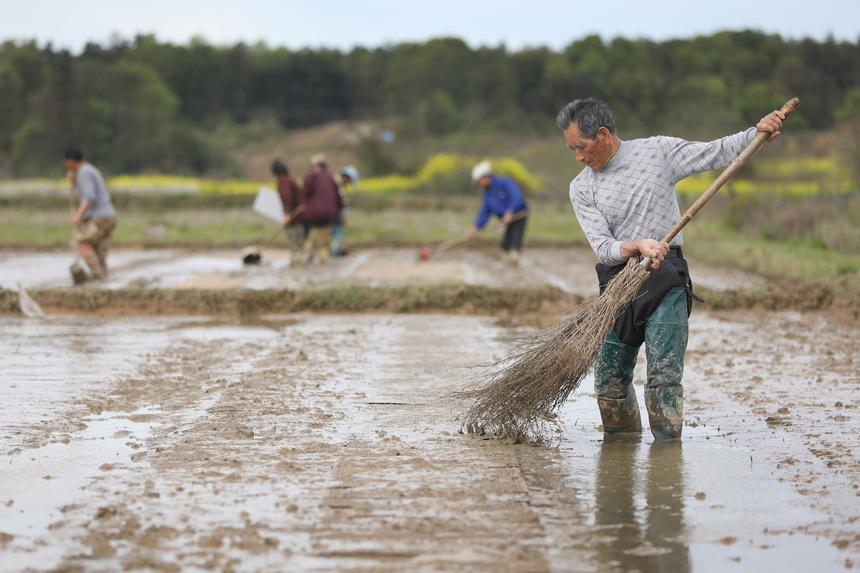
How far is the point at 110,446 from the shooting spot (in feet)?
20.6

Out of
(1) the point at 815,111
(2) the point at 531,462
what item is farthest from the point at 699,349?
(1) the point at 815,111

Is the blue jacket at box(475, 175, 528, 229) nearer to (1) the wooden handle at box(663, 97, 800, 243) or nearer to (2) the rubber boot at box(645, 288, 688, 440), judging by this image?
(2) the rubber boot at box(645, 288, 688, 440)

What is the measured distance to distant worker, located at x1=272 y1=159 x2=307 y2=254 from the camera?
19.9m

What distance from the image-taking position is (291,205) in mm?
20125

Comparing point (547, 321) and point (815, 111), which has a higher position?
point (815, 111)

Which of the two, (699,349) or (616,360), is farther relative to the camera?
(699,349)

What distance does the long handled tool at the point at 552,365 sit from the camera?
20.2 ft

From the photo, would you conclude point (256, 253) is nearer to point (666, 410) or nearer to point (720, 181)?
point (666, 410)

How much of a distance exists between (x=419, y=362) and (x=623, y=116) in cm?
5538

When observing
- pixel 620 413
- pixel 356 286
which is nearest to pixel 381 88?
pixel 356 286

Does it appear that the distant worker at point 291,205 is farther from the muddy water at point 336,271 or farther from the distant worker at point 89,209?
the distant worker at point 89,209

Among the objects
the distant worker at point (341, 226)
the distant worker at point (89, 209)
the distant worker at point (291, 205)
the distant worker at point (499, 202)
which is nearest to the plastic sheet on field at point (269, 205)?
the distant worker at point (291, 205)

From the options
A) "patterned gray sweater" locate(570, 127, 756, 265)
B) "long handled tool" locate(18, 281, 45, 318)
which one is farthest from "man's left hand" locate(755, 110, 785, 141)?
"long handled tool" locate(18, 281, 45, 318)

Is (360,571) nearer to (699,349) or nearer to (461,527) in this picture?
(461,527)
